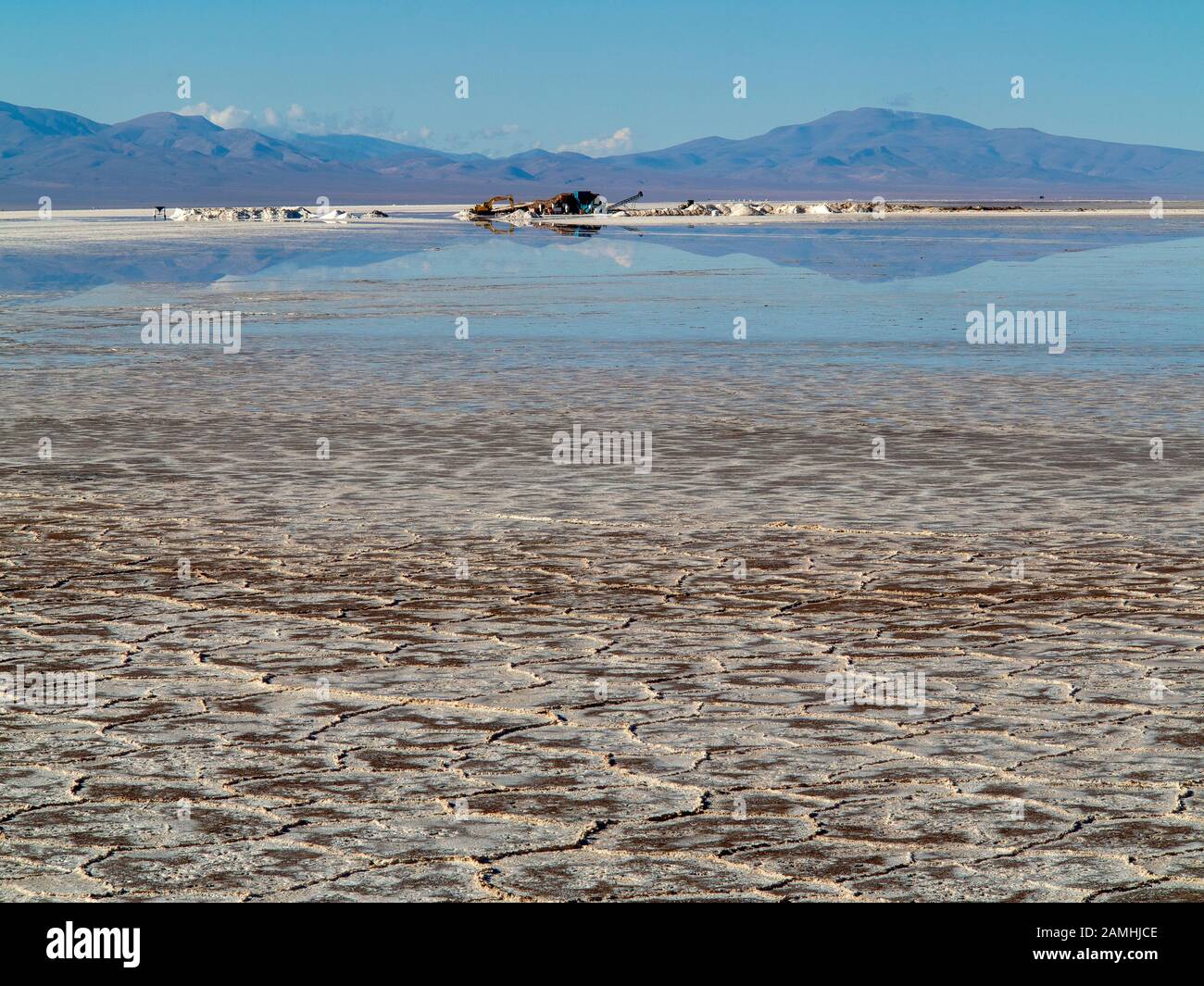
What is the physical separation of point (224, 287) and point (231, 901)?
2749 centimetres

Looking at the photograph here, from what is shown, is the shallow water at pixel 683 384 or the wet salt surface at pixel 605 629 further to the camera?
the shallow water at pixel 683 384

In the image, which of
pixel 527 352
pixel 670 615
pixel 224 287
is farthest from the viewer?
pixel 224 287

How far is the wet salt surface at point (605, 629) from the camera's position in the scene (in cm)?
427

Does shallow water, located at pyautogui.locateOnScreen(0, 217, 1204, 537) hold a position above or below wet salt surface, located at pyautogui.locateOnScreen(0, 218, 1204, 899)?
above

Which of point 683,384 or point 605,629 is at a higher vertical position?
point 683,384

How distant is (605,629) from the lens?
6590mm

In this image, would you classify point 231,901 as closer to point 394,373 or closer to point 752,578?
point 752,578

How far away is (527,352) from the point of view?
18.2 m

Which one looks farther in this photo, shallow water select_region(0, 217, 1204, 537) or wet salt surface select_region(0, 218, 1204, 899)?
shallow water select_region(0, 217, 1204, 537)

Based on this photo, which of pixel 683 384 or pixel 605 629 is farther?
pixel 683 384

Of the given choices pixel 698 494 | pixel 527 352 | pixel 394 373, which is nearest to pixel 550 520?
pixel 698 494

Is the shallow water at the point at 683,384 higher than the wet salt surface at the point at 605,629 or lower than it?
higher

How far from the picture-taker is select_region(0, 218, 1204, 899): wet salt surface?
4.27m
